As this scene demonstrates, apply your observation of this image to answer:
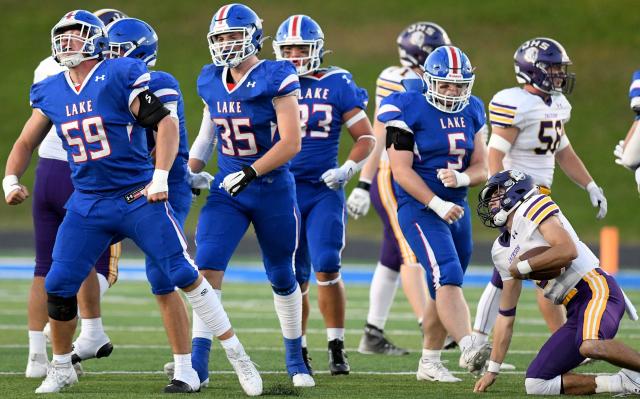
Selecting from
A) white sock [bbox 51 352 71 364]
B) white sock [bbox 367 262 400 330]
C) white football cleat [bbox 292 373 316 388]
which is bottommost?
→ white sock [bbox 367 262 400 330]

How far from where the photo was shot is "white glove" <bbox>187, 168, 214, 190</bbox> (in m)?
6.00

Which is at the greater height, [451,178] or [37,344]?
[451,178]

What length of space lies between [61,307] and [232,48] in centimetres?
145

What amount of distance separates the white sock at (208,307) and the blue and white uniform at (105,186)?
0.08 m

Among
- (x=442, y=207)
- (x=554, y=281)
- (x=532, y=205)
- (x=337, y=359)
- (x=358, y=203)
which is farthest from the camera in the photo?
(x=358, y=203)

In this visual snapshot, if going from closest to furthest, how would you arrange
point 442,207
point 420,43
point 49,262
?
point 442,207 < point 49,262 < point 420,43

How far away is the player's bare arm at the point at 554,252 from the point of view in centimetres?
515

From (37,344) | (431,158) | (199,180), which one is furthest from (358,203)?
(37,344)

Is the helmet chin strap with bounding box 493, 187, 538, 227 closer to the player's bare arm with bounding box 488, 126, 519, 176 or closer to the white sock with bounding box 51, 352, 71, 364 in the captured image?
the player's bare arm with bounding box 488, 126, 519, 176

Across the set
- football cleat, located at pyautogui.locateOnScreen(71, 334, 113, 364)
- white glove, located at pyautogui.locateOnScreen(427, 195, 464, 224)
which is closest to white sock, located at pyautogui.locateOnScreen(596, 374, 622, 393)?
white glove, located at pyautogui.locateOnScreen(427, 195, 464, 224)

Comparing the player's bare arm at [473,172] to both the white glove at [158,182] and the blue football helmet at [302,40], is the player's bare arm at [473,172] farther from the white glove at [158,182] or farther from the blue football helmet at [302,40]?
the white glove at [158,182]

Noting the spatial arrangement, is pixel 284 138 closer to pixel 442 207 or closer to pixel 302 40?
pixel 442 207

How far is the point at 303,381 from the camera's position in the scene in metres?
5.78

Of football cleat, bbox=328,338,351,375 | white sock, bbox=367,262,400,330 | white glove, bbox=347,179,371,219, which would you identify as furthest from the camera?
white sock, bbox=367,262,400,330
